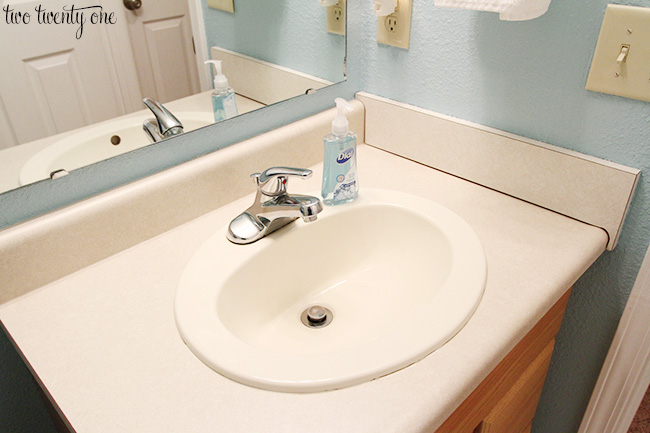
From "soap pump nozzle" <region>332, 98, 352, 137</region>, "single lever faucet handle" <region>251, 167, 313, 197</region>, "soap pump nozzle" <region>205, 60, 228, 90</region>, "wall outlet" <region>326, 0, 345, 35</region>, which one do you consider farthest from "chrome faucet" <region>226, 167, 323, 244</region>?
"wall outlet" <region>326, 0, 345, 35</region>

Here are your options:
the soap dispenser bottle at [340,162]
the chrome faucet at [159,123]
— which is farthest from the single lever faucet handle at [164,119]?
the soap dispenser bottle at [340,162]

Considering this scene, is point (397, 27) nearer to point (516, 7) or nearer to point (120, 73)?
point (516, 7)

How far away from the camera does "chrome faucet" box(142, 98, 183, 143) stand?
0.83 m

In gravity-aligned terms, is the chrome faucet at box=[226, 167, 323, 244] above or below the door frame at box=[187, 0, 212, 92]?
below

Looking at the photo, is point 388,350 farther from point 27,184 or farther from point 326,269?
point 27,184

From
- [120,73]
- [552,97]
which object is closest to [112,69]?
[120,73]

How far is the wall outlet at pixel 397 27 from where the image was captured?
0.96 metres

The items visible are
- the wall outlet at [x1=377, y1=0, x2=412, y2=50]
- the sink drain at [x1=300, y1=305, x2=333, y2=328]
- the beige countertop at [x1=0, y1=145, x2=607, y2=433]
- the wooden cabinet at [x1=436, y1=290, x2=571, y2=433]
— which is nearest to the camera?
the beige countertop at [x1=0, y1=145, x2=607, y2=433]

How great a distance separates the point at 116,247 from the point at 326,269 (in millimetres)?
368

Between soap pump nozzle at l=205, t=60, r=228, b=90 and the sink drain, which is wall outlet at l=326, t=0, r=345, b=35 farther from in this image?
the sink drain

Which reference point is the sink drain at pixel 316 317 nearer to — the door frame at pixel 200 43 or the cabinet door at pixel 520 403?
the cabinet door at pixel 520 403

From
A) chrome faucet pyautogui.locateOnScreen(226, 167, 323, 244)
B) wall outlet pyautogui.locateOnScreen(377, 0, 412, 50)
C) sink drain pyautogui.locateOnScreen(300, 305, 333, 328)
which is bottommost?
sink drain pyautogui.locateOnScreen(300, 305, 333, 328)

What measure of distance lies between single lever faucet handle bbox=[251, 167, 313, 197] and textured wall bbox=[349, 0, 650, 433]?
0.40 metres

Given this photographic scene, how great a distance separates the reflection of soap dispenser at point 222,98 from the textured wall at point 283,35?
0.18 feet
